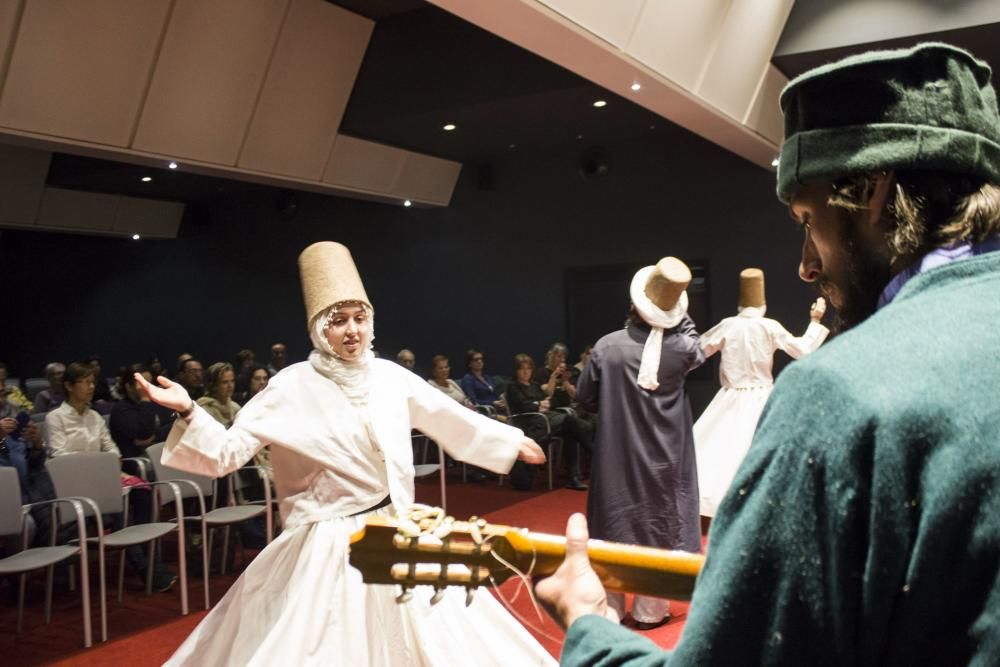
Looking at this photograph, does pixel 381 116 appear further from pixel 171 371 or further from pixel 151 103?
pixel 171 371

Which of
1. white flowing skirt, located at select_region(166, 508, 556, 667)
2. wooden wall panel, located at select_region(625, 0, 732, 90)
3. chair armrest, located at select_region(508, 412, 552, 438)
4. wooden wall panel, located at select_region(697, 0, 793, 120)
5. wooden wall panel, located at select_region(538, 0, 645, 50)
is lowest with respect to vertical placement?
white flowing skirt, located at select_region(166, 508, 556, 667)

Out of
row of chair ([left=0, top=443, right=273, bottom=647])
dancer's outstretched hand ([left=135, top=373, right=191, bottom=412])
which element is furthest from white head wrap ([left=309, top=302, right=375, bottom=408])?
row of chair ([left=0, top=443, right=273, bottom=647])

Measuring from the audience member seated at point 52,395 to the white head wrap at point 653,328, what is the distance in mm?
5308

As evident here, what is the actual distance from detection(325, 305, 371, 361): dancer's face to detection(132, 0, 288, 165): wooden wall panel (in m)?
3.84

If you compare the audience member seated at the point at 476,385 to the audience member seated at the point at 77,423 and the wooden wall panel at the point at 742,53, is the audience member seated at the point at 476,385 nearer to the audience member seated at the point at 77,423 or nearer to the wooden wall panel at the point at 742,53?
the wooden wall panel at the point at 742,53

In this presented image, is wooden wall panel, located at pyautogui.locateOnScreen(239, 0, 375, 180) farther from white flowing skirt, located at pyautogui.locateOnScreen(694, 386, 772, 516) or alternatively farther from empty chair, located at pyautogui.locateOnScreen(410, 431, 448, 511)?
white flowing skirt, located at pyautogui.locateOnScreen(694, 386, 772, 516)

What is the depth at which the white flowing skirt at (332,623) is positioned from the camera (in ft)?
8.38

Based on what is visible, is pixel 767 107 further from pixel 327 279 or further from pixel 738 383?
pixel 327 279

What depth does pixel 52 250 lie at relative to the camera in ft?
44.5

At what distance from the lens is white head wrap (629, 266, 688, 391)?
4.38m

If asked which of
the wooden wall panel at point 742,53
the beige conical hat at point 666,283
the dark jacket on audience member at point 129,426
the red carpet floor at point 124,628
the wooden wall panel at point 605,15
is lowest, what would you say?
the red carpet floor at point 124,628

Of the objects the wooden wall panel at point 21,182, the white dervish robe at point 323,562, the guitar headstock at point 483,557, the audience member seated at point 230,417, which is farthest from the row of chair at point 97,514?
the wooden wall panel at point 21,182

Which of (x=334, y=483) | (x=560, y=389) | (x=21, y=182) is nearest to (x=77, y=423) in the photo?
(x=334, y=483)

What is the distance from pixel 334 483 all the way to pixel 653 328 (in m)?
2.15
